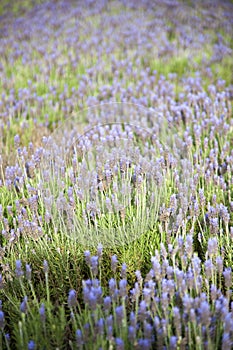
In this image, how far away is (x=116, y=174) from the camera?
3014 mm

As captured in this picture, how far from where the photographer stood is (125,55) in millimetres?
6105

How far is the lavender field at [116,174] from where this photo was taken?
1.94 m

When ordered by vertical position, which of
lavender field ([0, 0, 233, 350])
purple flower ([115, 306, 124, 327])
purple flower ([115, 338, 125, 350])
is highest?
lavender field ([0, 0, 233, 350])

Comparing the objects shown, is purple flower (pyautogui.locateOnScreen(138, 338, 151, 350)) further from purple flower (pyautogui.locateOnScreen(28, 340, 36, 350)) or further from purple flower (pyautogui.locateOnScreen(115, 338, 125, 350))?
purple flower (pyautogui.locateOnScreen(28, 340, 36, 350))

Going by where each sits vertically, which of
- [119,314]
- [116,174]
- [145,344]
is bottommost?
[145,344]

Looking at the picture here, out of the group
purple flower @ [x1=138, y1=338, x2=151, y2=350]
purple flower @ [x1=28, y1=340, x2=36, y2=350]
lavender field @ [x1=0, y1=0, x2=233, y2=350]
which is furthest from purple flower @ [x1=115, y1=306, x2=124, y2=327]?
purple flower @ [x1=28, y1=340, x2=36, y2=350]

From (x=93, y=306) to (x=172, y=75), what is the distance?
3.89 meters

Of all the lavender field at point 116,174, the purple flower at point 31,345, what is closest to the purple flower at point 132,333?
the lavender field at point 116,174

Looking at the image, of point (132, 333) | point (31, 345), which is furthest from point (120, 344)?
point (31, 345)

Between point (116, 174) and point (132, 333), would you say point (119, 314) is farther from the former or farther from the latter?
point (116, 174)

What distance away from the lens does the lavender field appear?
1942mm

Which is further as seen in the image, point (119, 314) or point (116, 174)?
point (116, 174)

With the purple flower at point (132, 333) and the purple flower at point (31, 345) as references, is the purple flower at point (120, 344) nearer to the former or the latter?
the purple flower at point (132, 333)

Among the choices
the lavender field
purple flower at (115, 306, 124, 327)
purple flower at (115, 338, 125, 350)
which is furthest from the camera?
the lavender field
